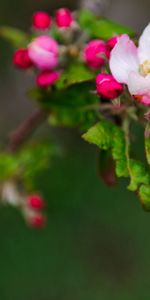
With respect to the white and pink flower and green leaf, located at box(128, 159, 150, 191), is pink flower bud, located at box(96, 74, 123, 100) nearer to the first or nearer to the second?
the white and pink flower

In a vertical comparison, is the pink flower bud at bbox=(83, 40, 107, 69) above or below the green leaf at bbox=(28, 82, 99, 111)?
above

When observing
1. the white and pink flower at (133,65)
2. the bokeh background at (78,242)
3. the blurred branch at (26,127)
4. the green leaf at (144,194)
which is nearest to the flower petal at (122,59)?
the white and pink flower at (133,65)

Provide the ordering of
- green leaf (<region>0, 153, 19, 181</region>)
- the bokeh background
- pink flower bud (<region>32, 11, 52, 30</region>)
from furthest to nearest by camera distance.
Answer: the bokeh background → green leaf (<region>0, 153, 19, 181</region>) → pink flower bud (<region>32, 11, 52, 30</region>)

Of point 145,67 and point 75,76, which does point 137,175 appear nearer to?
point 145,67

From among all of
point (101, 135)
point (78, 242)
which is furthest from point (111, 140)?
point (78, 242)

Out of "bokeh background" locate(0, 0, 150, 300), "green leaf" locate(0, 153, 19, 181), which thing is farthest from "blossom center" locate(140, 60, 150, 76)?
"bokeh background" locate(0, 0, 150, 300)

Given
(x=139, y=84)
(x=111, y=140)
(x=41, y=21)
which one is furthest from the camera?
(x=41, y=21)
